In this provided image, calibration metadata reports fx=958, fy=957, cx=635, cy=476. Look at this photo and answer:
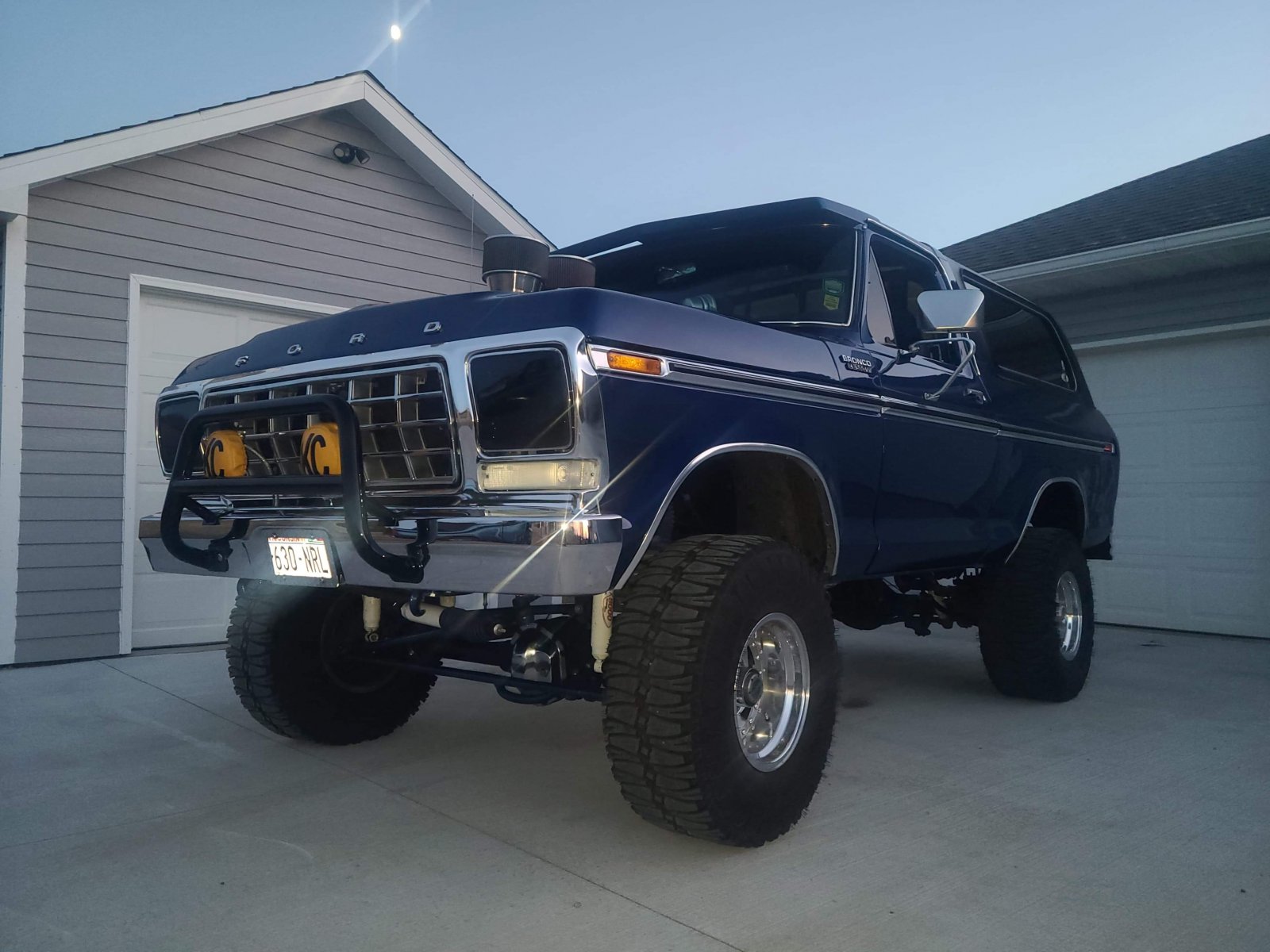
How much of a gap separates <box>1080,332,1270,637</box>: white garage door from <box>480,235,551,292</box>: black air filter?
6.34 m

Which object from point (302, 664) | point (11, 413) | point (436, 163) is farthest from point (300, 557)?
point (436, 163)

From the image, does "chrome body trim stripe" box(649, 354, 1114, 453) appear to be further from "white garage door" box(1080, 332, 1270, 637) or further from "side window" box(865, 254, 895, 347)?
"white garage door" box(1080, 332, 1270, 637)

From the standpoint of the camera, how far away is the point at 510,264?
3.27 m

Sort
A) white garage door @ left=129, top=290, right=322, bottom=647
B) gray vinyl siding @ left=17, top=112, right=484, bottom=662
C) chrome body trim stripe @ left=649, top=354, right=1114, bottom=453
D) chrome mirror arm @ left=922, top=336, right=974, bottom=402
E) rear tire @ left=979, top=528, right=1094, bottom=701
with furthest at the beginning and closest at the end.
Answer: white garage door @ left=129, top=290, right=322, bottom=647, gray vinyl siding @ left=17, top=112, right=484, bottom=662, rear tire @ left=979, top=528, right=1094, bottom=701, chrome mirror arm @ left=922, top=336, right=974, bottom=402, chrome body trim stripe @ left=649, top=354, right=1114, bottom=453

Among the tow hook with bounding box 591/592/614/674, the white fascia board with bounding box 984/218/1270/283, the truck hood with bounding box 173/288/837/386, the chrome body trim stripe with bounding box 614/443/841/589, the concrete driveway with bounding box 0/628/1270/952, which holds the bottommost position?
the concrete driveway with bounding box 0/628/1270/952

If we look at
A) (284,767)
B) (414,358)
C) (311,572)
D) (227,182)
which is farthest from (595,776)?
(227,182)

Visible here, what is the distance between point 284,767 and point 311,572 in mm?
1278

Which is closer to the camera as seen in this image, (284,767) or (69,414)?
(284,767)

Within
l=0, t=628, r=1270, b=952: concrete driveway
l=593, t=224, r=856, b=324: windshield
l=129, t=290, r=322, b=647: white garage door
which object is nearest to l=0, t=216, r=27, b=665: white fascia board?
l=129, t=290, r=322, b=647: white garage door

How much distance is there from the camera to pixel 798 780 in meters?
2.92

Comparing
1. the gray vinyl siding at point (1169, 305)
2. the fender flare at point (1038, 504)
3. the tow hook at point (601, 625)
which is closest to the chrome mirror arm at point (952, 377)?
the fender flare at point (1038, 504)

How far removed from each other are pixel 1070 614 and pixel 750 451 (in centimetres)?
300

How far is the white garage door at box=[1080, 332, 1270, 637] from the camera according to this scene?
284 inches

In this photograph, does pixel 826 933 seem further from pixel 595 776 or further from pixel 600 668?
pixel 595 776
